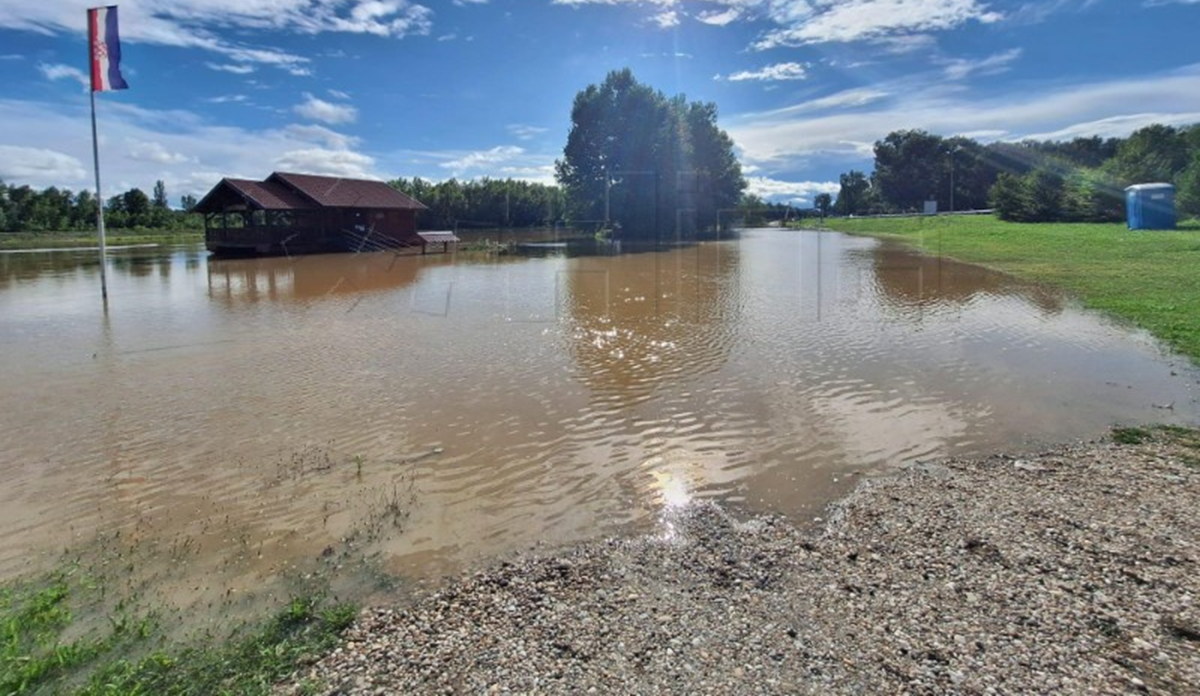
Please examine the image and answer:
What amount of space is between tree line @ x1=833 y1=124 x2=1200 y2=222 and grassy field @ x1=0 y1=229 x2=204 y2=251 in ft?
210

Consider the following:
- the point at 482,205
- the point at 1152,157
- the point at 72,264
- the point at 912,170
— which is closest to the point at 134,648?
the point at 72,264

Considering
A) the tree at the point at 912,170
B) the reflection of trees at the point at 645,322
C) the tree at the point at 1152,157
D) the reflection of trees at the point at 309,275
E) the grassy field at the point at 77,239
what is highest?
the tree at the point at 912,170

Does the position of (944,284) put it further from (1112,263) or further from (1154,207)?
(1154,207)

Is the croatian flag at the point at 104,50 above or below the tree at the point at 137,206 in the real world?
below

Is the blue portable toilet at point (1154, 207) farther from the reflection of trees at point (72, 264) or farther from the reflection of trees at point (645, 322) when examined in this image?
the reflection of trees at point (72, 264)

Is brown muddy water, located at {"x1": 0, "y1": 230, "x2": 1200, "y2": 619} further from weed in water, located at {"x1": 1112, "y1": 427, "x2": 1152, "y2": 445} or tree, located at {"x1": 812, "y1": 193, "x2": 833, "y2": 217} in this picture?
tree, located at {"x1": 812, "y1": 193, "x2": 833, "y2": 217}

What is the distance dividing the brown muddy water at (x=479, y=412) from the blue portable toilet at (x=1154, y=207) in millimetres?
21419

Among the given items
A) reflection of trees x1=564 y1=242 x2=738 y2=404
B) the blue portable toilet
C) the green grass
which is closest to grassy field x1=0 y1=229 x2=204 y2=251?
reflection of trees x1=564 y1=242 x2=738 y2=404

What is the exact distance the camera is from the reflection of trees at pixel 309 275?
19.7 metres

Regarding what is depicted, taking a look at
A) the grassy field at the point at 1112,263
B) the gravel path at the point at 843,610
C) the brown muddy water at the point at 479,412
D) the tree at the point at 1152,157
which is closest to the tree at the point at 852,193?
the tree at the point at 1152,157

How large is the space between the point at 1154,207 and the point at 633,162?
3229 centimetres

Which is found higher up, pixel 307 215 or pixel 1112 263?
pixel 307 215

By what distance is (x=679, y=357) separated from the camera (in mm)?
10750

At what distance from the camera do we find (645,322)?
1418 centimetres
